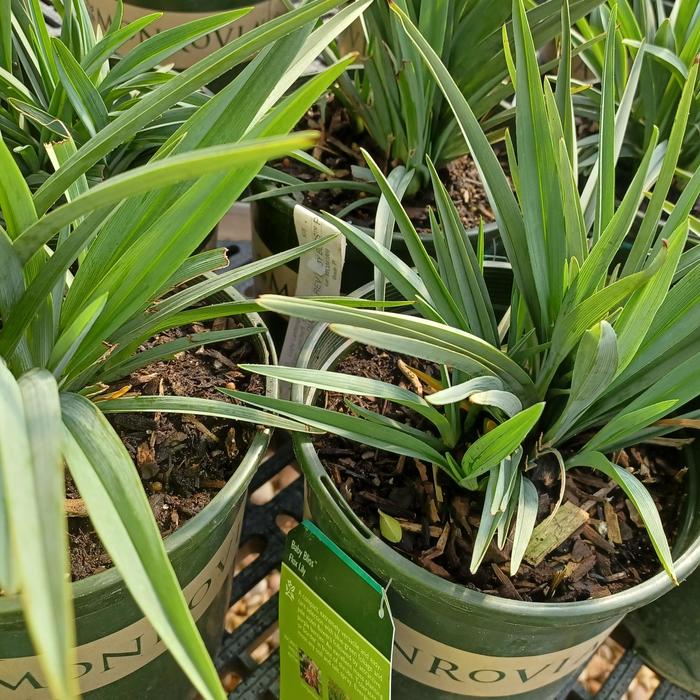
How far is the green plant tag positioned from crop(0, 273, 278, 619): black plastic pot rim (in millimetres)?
70

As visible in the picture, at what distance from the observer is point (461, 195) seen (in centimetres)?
91

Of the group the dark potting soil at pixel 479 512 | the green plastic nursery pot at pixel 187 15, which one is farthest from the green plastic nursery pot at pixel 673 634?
the green plastic nursery pot at pixel 187 15

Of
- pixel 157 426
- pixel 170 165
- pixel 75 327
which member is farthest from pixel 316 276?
pixel 170 165

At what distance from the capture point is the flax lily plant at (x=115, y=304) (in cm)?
27

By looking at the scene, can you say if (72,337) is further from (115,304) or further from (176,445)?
(176,445)

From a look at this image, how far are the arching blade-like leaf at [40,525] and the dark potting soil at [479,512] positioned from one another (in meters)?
0.32

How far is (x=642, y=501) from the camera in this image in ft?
1.65

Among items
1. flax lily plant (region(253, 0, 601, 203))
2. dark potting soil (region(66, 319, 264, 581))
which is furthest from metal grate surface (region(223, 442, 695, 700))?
flax lily plant (region(253, 0, 601, 203))

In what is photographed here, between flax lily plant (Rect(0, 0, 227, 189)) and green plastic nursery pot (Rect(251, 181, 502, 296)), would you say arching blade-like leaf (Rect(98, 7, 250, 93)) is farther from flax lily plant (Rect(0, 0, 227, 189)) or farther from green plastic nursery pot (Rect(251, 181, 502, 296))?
green plastic nursery pot (Rect(251, 181, 502, 296))

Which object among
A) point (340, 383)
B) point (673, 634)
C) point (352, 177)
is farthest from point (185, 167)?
point (673, 634)

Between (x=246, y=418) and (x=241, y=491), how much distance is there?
0.06 meters

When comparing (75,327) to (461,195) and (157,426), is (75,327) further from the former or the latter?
(461,195)

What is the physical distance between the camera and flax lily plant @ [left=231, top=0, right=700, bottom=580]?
47 centimetres

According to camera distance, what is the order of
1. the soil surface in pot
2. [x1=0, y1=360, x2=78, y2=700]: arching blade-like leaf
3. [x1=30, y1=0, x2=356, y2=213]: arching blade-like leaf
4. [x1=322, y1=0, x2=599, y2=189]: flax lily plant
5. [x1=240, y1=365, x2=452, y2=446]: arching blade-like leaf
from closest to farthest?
[x1=0, y1=360, x2=78, y2=700]: arching blade-like leaf
[x1=30, y1=0, x2=356, y2=213]: arching blade-like leaf
[x1=240, y1=365, x2=452, y2=446]: arching blade-like leaf
[x1=322, y1=0, x2=599, y2=189]: flax lily plant
the soil surface in pot
